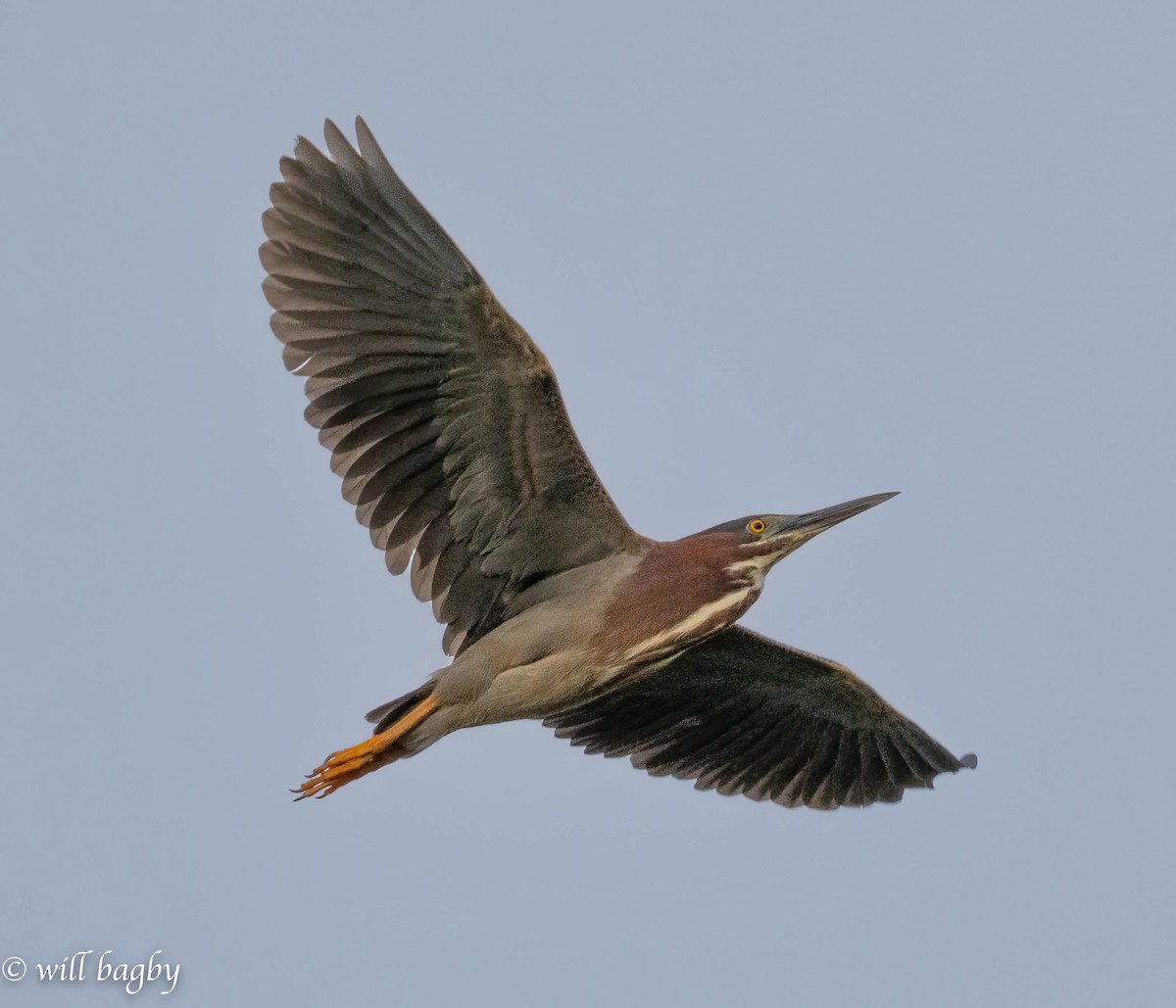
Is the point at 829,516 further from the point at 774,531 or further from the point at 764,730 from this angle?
the point at 764,730

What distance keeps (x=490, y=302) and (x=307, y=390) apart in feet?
3.72

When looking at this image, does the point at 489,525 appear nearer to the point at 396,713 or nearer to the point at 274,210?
the point at 396,713

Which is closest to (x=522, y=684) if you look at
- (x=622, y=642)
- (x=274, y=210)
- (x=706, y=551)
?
(x=622, y=642)

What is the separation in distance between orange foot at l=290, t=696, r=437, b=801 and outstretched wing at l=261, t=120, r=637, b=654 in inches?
19.9

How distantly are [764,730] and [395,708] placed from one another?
9.17 feet

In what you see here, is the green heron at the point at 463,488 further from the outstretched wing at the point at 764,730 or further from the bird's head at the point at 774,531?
the outstretched wing at the point at 764,730

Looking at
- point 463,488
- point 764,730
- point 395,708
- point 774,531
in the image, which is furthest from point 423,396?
point 764,730

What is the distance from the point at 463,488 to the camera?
964 centimetres

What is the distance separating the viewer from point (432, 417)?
375 inches

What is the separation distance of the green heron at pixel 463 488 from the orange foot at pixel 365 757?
0.4 inches

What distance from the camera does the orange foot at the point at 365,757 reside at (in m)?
9.55

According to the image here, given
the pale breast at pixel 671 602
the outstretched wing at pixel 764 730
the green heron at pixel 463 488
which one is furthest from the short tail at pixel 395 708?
the outstretched wing at pixel 764 730

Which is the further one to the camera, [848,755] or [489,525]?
[848,755]

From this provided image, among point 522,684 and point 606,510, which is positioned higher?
point 606,510
